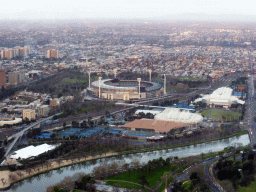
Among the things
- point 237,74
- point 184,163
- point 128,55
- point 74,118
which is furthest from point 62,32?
point 184,163

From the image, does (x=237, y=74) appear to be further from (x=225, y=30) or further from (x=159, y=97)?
(x=225, y=30)

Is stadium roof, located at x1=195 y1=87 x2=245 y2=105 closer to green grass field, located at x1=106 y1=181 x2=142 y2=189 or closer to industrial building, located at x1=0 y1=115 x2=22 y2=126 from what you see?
industrial building, located at x1=0 y1=115 x2=22 y2=126

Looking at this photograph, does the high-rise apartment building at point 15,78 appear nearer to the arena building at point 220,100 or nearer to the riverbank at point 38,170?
the arena building at point 220,100

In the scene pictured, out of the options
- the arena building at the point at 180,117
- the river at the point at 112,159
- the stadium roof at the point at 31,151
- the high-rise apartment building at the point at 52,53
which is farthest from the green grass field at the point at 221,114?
the high-rise apartment building at the point at 52,53

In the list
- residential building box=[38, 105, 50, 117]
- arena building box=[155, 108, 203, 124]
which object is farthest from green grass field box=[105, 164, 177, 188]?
residential building box=[38, 105, 50, 117]

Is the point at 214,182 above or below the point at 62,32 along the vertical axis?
below
